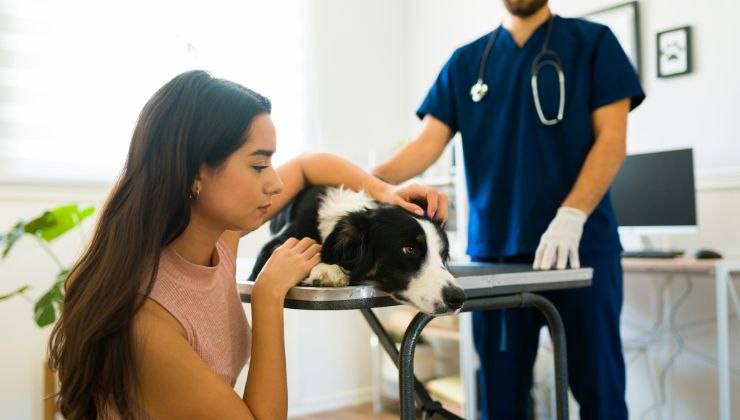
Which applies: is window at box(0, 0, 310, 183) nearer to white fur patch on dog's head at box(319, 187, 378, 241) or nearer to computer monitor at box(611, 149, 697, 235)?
white fur patch on dog's head at box(319, 187, 378, 241)

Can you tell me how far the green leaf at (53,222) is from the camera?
2.21m

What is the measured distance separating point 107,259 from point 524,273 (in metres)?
0.73

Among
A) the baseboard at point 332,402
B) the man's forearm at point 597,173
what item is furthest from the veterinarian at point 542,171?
the baseboard at point 332,402

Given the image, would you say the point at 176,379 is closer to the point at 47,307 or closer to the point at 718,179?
the point at 47,307

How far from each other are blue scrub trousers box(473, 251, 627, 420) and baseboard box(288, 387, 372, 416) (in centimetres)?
204

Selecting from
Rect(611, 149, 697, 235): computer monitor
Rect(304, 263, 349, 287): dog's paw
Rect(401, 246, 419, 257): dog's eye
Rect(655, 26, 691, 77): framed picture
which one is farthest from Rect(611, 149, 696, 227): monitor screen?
Rect(304, 263, 349, 287): dog's paw

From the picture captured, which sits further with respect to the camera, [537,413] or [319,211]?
[537,413]

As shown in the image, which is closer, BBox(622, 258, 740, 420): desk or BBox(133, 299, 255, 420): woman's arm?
BBox(133, 299, 255, 420): woman's arm

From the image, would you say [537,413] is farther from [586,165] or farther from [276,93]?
[276,93]

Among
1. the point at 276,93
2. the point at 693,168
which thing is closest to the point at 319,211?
the point at 693,168

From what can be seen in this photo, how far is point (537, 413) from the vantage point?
311cm

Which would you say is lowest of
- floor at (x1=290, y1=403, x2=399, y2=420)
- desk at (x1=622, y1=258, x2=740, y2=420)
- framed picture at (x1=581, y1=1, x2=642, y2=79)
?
floor at (x1=290, y1=403, x2=399, y2=420)

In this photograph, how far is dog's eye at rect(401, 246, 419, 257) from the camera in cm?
124

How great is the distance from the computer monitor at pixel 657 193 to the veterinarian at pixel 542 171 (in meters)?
1.01
